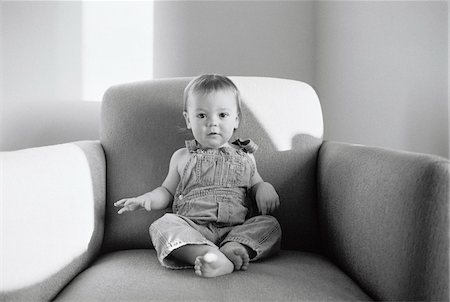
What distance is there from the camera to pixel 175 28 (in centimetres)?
175

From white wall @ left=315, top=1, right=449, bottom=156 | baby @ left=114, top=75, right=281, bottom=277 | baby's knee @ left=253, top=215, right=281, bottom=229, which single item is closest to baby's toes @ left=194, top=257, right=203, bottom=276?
baby @ left=114, top=75, right=281, bottom=277

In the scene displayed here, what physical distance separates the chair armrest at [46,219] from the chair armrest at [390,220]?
0.60 meters

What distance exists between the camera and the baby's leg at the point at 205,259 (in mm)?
889

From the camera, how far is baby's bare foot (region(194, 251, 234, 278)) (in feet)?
2.91

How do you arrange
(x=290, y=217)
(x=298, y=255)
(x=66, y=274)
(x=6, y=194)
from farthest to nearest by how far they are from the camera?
(x=290, y=217), (x=298, y=255), (x=66, y=274), (x=6, y=194)

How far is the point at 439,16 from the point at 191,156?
814mm

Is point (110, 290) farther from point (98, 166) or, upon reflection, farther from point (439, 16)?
point (439, 16)

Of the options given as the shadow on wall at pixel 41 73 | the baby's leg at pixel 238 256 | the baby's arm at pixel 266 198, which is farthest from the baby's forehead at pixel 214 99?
the shadow on wall at pixel 41 73

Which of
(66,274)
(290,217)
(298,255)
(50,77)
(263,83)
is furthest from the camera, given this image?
(50,77)

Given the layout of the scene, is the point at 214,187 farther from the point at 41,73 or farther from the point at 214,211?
the point at 41,73

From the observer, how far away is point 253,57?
5.87 ft

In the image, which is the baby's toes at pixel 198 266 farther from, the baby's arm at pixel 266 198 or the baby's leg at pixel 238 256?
the baby's arm at pixel 266 198

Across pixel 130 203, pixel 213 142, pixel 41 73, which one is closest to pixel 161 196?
pixel 130 203

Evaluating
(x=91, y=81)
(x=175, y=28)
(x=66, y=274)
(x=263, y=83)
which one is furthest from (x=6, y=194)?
(x=175, y=28)
